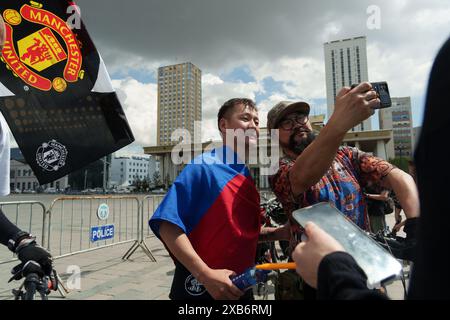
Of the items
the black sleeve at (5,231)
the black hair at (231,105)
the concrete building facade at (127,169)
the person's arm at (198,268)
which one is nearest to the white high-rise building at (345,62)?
the black hair at (231,105)

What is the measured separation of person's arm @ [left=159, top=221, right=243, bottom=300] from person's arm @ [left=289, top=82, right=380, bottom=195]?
592 mm

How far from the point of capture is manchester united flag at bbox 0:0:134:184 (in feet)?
9.63

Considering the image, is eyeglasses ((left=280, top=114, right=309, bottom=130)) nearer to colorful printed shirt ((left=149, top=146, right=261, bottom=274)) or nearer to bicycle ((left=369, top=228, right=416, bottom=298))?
colorful printed shirt ((left=149, top=146, right=261, bottom=274))

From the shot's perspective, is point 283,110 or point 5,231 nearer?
point 5,231

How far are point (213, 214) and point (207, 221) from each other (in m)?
0.05

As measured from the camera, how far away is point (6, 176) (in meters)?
2.00

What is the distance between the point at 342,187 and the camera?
1.51 metres

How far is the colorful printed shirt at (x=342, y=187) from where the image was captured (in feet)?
4.83

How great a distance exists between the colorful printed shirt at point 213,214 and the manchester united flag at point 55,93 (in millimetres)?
1926

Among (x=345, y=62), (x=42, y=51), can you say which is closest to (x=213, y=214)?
(x=42, y=51)

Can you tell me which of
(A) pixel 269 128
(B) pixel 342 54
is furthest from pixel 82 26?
(B) pixel 342 54

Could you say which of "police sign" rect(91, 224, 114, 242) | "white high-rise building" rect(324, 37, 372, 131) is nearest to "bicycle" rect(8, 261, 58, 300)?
"police sign" rect(91, 224, 114, 242)

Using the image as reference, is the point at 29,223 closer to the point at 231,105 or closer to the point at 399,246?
the point at 231,105
